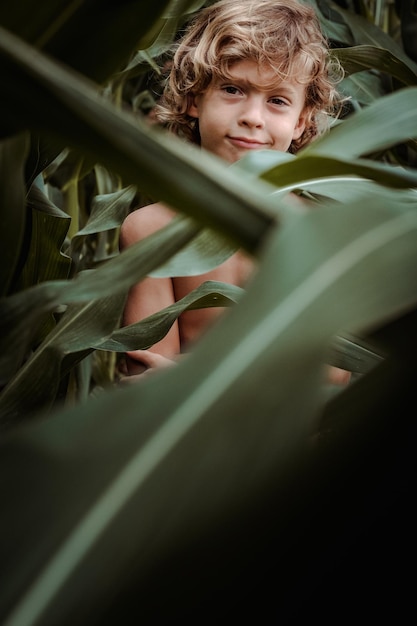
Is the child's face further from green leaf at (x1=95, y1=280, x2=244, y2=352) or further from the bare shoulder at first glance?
green leaf at (x1=95, y1=280, x2=244, y2=352)

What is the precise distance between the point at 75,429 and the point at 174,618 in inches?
1.6

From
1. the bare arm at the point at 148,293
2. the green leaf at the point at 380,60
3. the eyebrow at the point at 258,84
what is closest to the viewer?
the green leaf at the point at 380,60

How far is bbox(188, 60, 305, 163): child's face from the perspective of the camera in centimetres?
97

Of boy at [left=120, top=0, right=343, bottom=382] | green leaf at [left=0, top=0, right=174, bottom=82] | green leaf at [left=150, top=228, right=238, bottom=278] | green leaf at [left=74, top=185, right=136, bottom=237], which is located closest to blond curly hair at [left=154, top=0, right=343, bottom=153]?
boy at [left=120, top=0, right=343, bottom=382]

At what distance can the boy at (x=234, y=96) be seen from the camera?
91 centimetres

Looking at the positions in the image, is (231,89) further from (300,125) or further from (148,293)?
(148,293)

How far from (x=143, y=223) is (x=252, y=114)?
21 centimetres

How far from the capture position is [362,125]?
336mm

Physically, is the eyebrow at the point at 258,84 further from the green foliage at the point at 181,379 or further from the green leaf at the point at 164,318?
the green foliage at the point at 181,379

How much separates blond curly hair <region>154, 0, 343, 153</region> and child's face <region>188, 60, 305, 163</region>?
0.06 feet

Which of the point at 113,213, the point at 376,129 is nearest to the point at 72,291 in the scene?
the point at 376,129

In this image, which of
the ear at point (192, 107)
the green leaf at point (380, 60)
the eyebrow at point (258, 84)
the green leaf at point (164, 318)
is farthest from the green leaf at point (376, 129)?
the ear at point (192, 107)

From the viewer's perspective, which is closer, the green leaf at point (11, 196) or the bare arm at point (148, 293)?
the green leaf at point (11, 196)

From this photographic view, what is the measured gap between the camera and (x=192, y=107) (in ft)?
3.70
